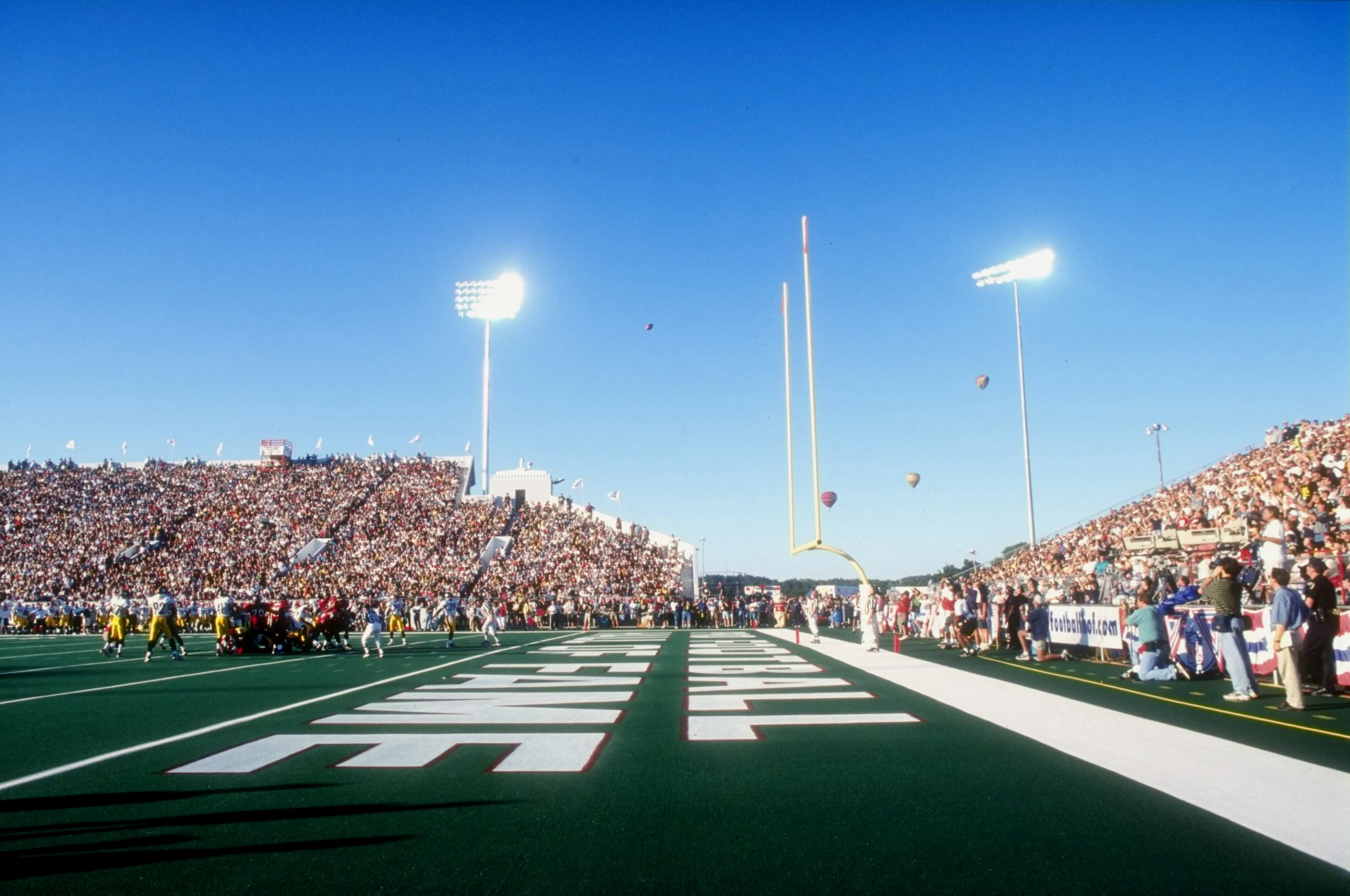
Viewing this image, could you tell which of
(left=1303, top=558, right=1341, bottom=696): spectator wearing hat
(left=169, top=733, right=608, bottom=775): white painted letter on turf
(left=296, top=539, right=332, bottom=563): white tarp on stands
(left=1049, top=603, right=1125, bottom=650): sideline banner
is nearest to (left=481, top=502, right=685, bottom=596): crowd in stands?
(left=296, top=539, right=332, bottom=563): white tarp on stands

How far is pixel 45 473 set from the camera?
169 ft

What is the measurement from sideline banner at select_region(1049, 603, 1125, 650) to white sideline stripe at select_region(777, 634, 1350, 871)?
4691 mm

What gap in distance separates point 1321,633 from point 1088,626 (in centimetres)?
575

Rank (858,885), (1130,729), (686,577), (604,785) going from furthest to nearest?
(686,577) → (1130,729) → (604,785) → (858,885)

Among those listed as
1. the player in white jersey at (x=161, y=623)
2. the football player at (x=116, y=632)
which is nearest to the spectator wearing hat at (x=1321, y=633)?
the player in white jersey at (x=161, y=623)

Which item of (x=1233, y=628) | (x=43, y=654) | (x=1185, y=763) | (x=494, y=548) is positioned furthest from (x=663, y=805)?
(x=494, y=548)

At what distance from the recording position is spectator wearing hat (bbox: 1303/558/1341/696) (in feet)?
31.0

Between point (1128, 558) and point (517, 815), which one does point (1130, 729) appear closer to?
point (517, 815)

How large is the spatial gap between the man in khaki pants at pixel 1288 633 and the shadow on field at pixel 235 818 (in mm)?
7899

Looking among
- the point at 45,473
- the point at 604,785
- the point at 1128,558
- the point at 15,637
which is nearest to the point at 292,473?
the point at 45,473

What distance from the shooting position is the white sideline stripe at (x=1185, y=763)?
14.5 ft

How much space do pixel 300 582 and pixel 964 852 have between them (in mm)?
38958

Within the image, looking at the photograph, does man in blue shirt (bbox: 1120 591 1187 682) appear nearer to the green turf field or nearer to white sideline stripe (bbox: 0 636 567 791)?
the green turf field

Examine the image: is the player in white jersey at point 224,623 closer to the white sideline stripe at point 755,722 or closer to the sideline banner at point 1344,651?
the white sideline stripe at point 755,722
